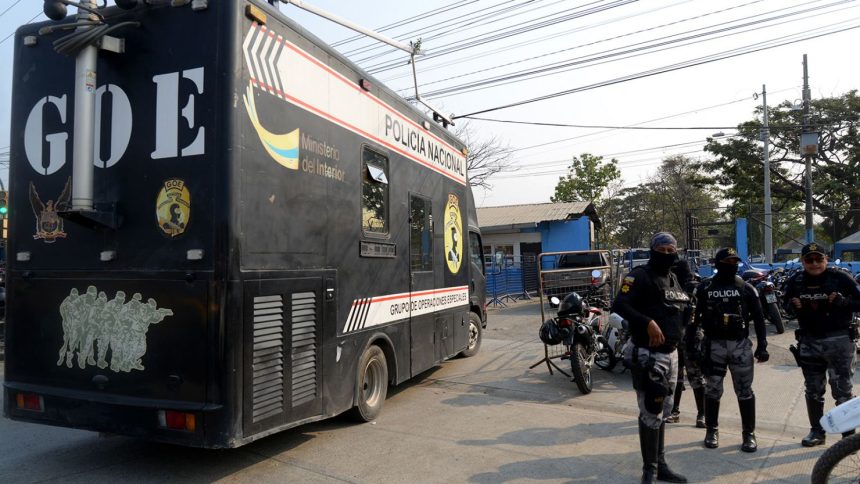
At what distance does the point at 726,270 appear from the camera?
5113 millimetres

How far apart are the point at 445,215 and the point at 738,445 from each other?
4360mm

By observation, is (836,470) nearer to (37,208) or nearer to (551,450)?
(551,450)

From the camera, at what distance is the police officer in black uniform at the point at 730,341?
4953 mm

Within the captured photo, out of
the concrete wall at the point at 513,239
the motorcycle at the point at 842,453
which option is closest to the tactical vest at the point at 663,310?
the motorcycle at the point at 842,453

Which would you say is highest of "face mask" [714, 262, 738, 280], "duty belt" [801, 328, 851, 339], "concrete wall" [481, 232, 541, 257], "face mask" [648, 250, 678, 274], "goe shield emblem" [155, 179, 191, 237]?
"concrete wall" [481, 232, 541, 257]

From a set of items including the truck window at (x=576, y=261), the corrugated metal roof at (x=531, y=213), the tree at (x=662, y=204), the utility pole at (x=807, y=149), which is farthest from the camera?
the tree at (x=662, y=204)

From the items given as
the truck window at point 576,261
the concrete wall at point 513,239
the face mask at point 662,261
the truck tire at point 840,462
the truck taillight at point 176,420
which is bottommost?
the truck tire at point 840,462

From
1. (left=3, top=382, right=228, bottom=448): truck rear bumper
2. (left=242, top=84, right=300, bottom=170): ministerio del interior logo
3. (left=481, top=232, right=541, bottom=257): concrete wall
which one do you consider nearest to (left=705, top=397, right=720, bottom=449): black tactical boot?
(left=3, top=382, right=228, bottom=448): truck rear bumper

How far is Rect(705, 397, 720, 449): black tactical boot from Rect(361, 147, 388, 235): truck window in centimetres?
353

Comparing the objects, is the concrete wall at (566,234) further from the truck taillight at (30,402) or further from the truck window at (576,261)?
the truck taillight at (30,402)

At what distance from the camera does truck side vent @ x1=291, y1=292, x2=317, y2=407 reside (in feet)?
14.7

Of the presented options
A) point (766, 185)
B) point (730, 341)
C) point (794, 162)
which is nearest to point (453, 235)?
point (730, 341)

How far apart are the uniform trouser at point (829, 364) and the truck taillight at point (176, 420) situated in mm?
5235

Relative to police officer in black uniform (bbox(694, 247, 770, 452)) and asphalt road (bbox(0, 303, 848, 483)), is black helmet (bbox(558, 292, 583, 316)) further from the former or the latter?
police officer in black uniform (bbox(694, 247, 770, 452))
